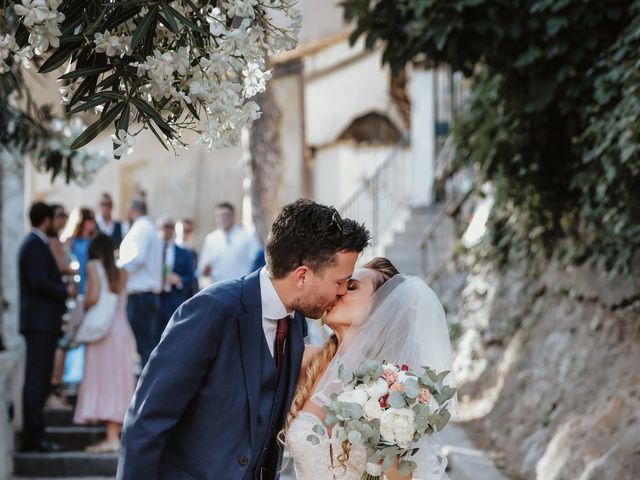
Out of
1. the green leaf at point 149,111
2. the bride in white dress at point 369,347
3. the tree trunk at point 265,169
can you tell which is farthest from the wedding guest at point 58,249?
the green leaf at point 149,111

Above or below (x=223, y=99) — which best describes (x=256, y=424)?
below

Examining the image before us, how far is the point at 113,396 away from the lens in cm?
906

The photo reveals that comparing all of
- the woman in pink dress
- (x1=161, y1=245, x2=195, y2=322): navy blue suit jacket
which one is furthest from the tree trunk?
the woman in pink dress

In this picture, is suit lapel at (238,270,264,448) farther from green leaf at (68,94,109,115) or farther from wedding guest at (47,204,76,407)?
wedding guest at (47,204,76,407)

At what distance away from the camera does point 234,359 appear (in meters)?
3.82

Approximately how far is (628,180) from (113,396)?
471 centimetres

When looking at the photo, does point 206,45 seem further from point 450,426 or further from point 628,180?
point 450,426

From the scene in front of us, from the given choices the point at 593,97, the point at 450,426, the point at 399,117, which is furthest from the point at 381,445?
the point at 399,117

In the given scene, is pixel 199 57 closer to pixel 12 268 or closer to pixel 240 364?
pixel 240 364

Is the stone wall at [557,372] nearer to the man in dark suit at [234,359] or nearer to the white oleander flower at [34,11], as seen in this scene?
the man in dark suit at [234,359]

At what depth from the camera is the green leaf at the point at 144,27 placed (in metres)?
3.10

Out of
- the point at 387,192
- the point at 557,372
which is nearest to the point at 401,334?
the point at 557,372

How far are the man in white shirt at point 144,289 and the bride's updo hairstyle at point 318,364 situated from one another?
5.35m

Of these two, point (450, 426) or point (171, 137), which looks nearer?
point (171, 137)
